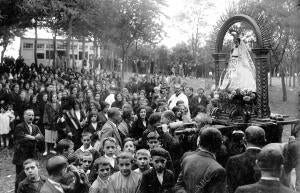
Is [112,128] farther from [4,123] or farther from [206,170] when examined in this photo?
[4,123]

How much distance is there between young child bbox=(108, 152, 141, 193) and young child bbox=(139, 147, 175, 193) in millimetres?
99

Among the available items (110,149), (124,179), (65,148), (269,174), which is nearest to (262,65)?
(110,149)

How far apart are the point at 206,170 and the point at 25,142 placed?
4418 millimetres

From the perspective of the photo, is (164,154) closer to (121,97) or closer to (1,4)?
(121,97)

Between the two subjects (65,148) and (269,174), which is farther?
(65,148)

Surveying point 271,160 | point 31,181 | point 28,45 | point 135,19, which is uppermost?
point 28,45

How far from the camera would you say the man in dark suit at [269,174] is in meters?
3.12

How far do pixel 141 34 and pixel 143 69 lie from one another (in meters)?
14.7

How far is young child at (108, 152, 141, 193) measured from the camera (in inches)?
184

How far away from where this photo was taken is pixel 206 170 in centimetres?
372

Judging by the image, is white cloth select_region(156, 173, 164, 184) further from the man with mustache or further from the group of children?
the man with mustache

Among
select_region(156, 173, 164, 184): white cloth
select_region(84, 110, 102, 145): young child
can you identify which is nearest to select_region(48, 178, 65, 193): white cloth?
select_region(156, 173, 164, 184): white cloth

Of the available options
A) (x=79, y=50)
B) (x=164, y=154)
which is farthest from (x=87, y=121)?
(x=79, y=50)

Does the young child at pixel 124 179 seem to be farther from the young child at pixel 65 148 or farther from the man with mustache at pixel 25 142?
the man with mustache at pixel 25 142
